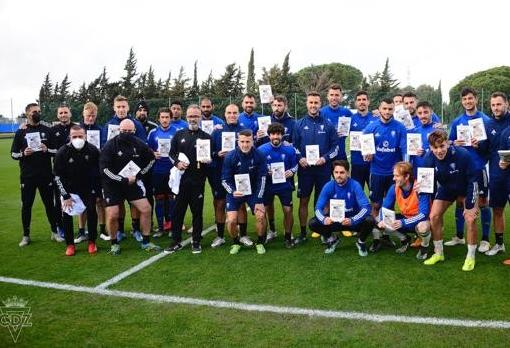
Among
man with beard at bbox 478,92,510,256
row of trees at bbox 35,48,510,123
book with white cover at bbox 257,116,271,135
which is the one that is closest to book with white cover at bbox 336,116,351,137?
book with white cover at bbox 257,116,271,135

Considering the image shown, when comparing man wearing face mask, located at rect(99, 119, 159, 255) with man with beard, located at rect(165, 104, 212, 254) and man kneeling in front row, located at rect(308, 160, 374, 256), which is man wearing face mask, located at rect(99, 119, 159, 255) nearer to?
man with beard, located at rect(165, 104, 212, 254)

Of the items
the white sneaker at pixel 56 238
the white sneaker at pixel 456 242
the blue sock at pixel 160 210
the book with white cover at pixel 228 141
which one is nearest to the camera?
the white sneaker at pixel 456 242

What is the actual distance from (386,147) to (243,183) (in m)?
2.33

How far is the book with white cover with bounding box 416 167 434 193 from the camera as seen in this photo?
6.14 m

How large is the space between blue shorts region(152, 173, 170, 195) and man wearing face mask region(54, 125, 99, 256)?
118 centimetres

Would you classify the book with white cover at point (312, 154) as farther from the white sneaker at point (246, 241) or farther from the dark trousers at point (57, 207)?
the dark trousers at point (57, 207)

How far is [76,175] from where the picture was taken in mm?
7102

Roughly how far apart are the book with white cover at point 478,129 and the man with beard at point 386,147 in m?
0.96

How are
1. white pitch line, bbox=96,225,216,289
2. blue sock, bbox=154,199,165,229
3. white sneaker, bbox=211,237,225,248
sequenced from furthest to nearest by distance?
blue sock, bbox=154,199,165,229
white sneaker, bbox=211,237,225,248
white pitch line, bbox=96,225,216,289

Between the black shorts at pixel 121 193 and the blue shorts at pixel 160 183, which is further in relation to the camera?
the blue shorts at pixel 160 183

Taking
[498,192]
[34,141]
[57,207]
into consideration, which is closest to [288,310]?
[498,192]

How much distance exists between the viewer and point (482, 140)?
22.2 feet

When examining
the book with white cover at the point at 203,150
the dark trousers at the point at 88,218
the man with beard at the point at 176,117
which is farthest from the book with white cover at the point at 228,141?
the dark trousers at the point at 88,218

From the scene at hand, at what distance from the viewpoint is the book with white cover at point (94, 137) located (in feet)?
25.8
